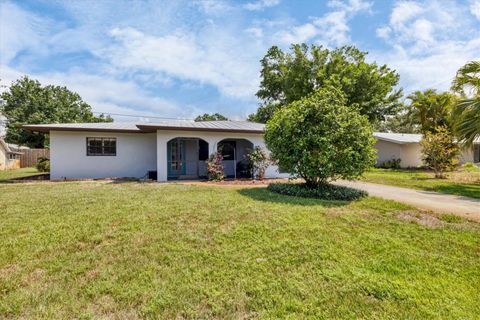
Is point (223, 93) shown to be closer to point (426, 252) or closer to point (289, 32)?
point (289, 32)

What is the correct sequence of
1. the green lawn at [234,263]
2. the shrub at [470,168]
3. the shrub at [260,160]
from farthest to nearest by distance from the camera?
1. the shrub at [470,168]
2. the shrub at [260,160]
3. the green lawn at [234,263]

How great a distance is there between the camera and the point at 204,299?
2949 mm

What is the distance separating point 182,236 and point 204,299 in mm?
1829

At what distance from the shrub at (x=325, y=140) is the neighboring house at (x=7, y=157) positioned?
2797 cm

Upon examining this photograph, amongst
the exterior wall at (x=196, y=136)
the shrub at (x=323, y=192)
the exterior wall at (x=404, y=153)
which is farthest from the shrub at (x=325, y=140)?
the exterior wall at (x=404, y=153)

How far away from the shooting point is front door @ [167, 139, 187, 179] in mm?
14438

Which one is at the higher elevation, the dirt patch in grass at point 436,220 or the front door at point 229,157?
the front door at point 229,157

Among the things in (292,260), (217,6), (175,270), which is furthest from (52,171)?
(292,260)

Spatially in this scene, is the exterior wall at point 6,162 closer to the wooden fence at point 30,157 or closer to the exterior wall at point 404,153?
the wooden fence at point 30,157

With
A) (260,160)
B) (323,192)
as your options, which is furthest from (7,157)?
(323,192)

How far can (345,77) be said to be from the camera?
22016 millimetres

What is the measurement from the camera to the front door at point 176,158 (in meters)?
14.4

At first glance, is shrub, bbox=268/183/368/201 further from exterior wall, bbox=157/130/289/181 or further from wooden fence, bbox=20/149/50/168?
wooden fence, bbox=20/149/50/168

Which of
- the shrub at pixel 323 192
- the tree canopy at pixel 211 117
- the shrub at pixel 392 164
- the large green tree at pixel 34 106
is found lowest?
the shrub at pixel 323 192
